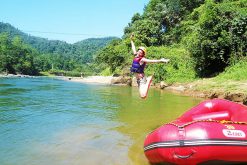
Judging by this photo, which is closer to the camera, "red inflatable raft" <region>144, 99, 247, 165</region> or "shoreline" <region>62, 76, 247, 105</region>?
"red inflatable raft" <region>144, 99, 247, 165</region>

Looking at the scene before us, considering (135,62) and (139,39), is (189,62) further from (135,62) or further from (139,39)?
(135,62)

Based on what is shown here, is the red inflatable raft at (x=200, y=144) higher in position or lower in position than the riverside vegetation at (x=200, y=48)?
lower

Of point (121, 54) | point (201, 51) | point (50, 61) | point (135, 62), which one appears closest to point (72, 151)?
point (135, 62)

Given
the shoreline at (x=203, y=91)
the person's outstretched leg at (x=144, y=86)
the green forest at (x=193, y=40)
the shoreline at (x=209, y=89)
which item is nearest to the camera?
the person's outstretched leg at (x=144, y=86)

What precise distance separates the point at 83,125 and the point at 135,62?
10.5 feet

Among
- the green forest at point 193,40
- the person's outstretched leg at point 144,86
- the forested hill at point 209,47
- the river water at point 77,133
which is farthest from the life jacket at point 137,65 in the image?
the green forest at point 193,40

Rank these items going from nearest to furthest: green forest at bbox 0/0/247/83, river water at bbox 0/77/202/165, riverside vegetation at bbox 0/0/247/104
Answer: river water at bbox 0/77/202/165
riverside vegetation at bbox 0/0/247/104
green forest at bbox 0/0/247/83

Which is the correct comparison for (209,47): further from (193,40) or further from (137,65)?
(137,65)

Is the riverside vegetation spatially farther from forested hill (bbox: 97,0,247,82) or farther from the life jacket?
the life jacket

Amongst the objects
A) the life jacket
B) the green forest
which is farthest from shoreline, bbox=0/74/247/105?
the life jacket

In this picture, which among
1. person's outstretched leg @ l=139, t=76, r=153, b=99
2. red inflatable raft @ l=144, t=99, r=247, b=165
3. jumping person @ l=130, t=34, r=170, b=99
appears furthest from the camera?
person's outstretched leg @ l=139, t=76, r=153, b=99

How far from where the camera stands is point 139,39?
41.0 meters

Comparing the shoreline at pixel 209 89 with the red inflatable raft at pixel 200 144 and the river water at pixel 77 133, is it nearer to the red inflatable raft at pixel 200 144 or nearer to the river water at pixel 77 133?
the river water at pixel 77 133

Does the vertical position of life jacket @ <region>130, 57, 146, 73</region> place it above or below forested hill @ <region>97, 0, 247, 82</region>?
below
